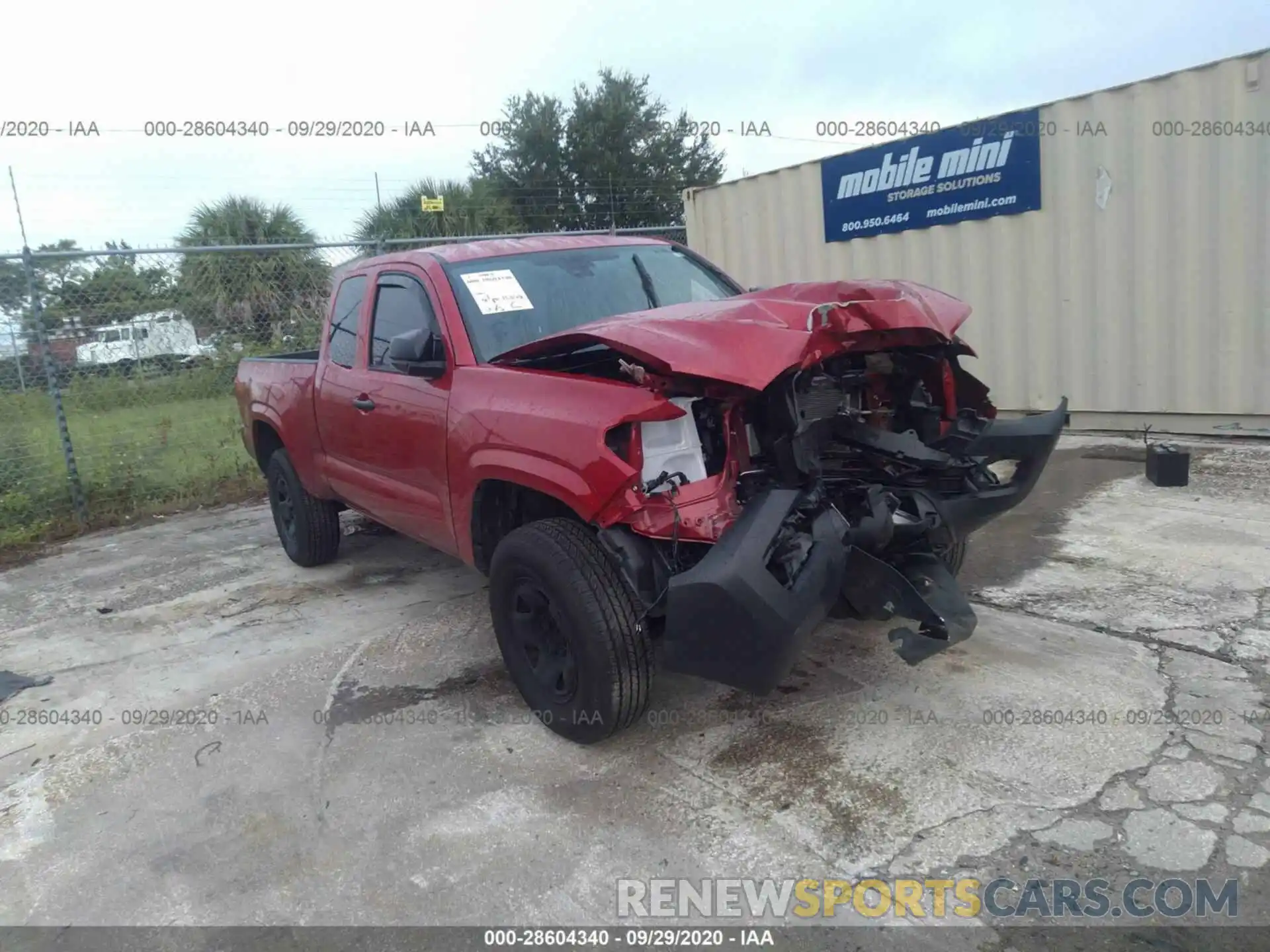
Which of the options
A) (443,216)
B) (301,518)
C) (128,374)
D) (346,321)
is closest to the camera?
(346,321)

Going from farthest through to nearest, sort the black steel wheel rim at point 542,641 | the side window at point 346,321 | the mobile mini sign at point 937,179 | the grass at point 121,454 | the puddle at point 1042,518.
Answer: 1. the grass at point 121,454
2. the mobile mini sign at point 937,179
3. the puddle at point 1042,518
4. the side window at point 346,321
5. the black steel wheel rim at point 542,641

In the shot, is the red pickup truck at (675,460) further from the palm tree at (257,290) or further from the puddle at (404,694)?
the palm tree at (257,290)

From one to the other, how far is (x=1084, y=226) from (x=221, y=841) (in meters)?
7.41

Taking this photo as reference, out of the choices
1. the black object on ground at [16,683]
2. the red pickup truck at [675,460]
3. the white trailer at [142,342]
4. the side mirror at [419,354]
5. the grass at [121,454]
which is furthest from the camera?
the white trailer at [142,342]

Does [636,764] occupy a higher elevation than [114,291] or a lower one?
lower

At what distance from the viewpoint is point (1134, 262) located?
732 cm

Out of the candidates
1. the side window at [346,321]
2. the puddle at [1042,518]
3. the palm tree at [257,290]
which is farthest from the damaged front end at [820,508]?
the palm tree at [257,290]

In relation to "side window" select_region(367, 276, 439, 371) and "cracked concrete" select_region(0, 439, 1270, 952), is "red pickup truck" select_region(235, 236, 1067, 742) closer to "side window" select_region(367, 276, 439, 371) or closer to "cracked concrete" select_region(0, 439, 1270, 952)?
"side window" select_region(367, 276, 439, 371)

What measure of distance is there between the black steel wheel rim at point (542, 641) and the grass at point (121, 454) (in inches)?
235

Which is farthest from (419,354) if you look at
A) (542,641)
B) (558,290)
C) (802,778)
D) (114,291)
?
(114,291)

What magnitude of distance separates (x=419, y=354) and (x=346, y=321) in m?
1.58

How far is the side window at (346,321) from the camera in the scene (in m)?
4.97

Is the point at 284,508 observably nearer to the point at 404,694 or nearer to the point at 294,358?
the point at 294,358

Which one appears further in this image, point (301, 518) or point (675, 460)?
Result: point (301, 518)
